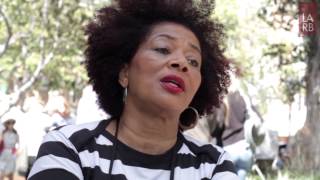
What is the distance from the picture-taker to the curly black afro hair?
10.2 feet

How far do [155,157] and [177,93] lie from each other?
28cm

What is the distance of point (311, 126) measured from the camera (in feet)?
32.3

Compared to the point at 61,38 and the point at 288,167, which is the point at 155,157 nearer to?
the point at 288,167

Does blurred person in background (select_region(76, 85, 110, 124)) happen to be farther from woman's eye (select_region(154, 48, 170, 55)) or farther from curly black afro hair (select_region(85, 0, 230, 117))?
woman's eye (select_region(154, 48, 170, 55))

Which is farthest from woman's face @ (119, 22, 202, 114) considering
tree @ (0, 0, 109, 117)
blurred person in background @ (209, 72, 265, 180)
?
tree @ (0, 0, 109, 117)

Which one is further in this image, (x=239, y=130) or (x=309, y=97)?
(x=309, y=97)

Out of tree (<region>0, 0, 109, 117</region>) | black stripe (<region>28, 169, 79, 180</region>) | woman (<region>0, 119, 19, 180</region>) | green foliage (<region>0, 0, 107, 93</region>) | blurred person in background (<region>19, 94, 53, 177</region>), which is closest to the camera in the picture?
black stripe (<region>28, 169, 79, 180</region>)

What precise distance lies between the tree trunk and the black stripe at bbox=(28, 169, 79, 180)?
7062mm

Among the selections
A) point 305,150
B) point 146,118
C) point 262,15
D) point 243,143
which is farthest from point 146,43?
point 262,15

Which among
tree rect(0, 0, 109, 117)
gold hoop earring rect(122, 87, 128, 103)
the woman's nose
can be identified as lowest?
tree rect(0, 0, 109, 117)

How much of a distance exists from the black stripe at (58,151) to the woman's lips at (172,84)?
42 cm

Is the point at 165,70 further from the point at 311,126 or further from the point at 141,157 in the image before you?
the point at 311,126

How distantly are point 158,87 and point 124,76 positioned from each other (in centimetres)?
30

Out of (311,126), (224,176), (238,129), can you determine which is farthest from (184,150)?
(311,126)
